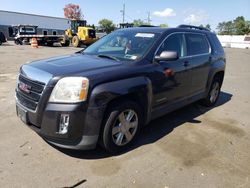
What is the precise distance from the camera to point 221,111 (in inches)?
239

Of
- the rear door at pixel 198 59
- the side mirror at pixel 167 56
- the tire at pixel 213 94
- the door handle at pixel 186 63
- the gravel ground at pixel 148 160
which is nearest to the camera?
the gravel ground at pixel 148 160

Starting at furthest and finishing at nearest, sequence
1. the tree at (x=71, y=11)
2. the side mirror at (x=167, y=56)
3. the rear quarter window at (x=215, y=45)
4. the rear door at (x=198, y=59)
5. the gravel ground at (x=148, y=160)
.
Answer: the tree at (x=71, y=11)
the rear quarter window at (x=215, y=45)
the rear door at (x=198, y=59)
the side mirror at (x=167, y=56)
the gravel ground at (x=148, y=160)

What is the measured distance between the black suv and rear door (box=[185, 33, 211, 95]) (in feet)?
0.08

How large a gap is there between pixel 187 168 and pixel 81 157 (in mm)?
1509

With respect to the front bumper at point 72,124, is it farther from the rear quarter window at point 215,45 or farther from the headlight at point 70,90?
the rear quarter window at point 215,45

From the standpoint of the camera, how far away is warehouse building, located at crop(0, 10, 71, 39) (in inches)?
1911

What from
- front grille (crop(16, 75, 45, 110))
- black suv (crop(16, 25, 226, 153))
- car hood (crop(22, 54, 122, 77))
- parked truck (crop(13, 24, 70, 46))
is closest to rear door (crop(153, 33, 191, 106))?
black suv (crop(16, 25, 226, 153))

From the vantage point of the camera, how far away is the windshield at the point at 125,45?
4.09 meters

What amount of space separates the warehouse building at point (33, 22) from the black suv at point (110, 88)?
46907mm

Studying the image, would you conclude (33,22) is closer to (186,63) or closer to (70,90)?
(186,63)

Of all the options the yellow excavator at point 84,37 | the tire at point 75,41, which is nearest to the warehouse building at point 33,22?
the tire at point 75,41

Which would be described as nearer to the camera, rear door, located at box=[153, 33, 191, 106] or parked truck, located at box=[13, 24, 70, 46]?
rear door, located at box=[153, 33, 191, 106]

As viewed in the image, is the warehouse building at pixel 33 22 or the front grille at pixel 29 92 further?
the warehouse building at pixel 33 22

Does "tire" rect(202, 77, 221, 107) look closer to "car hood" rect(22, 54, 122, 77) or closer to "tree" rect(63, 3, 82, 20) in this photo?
"car hood" rect(22, 54, 122, 77)
